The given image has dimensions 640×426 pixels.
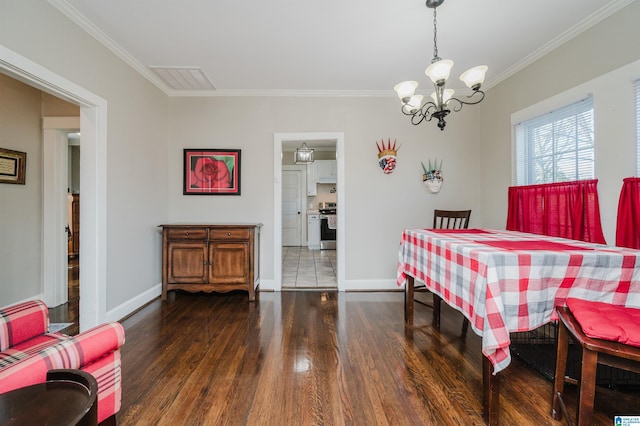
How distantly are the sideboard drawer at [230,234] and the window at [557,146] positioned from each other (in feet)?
10.0

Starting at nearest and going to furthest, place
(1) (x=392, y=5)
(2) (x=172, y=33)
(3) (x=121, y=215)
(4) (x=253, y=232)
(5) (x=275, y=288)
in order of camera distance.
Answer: (1) (x=392, y=5) → (2) (x=172, y=33) → (3) (x=121, y=215) → (4) (x=253, y=232) → (5) (x=275, y=288)

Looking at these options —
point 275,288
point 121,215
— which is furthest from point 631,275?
point 121,215

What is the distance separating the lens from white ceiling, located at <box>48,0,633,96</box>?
202 centimetres

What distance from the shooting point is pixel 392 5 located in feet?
6.57

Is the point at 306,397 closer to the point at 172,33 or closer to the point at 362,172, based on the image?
the point at 362,172

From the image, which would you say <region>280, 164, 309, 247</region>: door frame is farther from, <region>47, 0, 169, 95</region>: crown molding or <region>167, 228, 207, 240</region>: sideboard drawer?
<region>167, 228, 207, 240</region>: sideboard drawer

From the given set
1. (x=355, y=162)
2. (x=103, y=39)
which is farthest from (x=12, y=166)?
(x=355, y=162)

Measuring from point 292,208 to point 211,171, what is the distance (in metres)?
3.82

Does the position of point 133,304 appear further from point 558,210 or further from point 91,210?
point 558,210

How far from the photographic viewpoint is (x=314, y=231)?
6.83 m

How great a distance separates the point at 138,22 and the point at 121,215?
168 cm

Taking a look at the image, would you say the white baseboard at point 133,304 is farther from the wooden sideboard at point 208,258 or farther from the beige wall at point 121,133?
the wooden sideboard at point 208,258

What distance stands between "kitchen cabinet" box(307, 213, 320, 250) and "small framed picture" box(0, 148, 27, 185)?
4.95 metres

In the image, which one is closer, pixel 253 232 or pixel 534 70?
pixel 534 70
